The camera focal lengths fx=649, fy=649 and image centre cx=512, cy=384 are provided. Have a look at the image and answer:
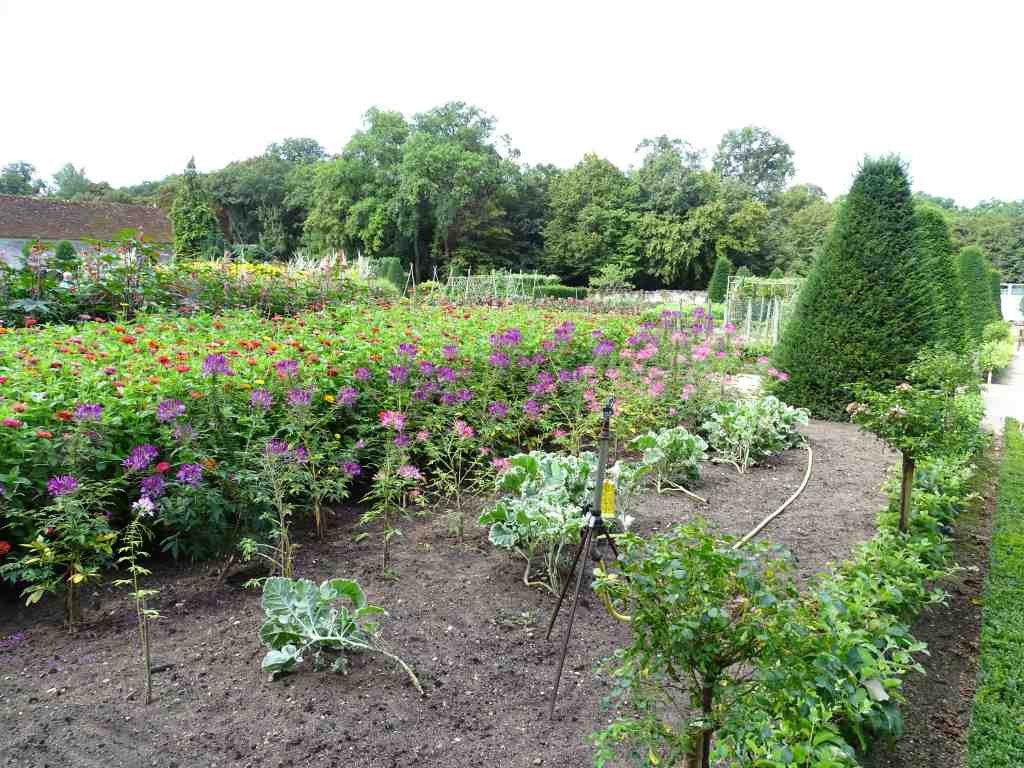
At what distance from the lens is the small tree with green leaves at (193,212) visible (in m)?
35.3

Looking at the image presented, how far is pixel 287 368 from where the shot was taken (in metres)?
3.21

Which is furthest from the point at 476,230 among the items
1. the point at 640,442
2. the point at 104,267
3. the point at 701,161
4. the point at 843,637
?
the point at 843,637

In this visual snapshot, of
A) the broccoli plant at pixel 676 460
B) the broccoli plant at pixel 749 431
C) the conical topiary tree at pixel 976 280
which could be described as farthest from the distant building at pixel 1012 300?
the broccoli plant at pixel 676 460

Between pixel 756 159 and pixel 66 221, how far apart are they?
3954cm

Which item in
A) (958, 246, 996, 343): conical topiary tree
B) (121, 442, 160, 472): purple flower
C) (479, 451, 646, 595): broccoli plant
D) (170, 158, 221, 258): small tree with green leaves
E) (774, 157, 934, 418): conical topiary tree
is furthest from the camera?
(170, 158, 221, 258): small tree with green leaves

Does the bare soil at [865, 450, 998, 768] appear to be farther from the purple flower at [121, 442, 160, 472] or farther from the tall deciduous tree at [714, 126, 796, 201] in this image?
the tall deciduous tree at [714, 126, 796, 201]

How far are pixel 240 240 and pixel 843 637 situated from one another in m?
43.6

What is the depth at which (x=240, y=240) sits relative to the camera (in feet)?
132

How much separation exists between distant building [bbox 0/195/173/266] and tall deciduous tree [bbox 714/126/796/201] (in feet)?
111

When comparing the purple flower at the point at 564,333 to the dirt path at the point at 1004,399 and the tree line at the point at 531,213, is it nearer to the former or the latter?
the dirt path at the point at 1004,399

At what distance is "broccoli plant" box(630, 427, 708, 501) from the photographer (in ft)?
13.1

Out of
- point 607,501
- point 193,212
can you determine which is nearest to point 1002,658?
point 607,501

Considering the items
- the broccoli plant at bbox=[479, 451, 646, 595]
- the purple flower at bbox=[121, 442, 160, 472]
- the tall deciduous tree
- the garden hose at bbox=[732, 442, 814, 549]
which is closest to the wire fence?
the garden hose at bbox=[732, 442, 814, 549]

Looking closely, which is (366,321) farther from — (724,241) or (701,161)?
(701,161)
